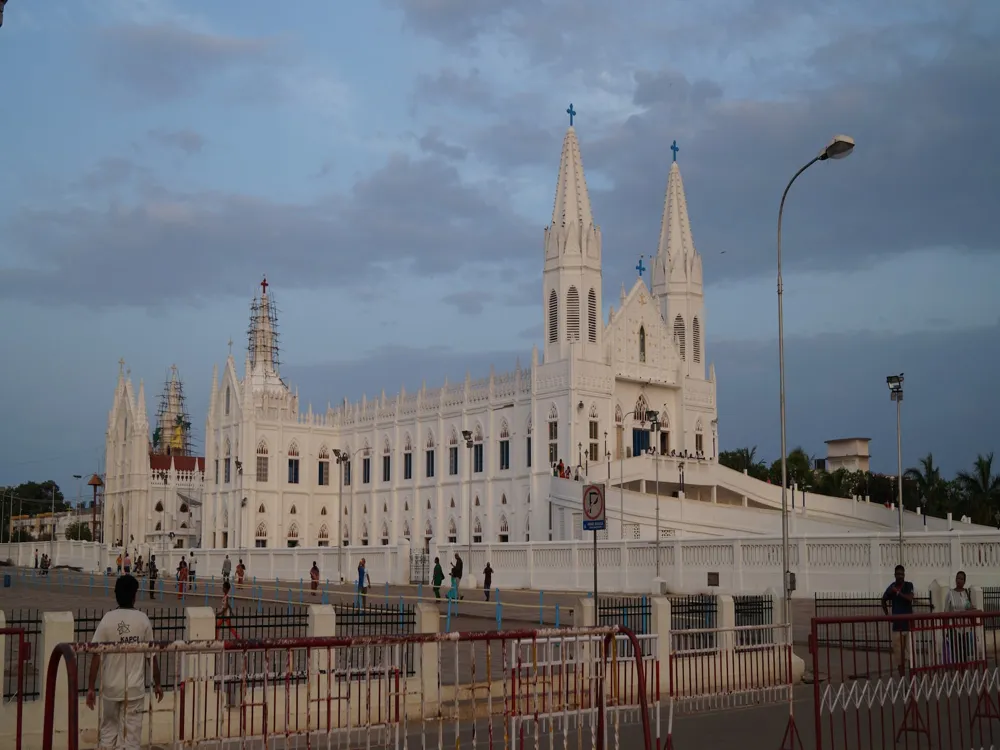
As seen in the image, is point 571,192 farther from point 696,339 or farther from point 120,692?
point 120,692

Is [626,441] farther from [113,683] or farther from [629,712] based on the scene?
[113,683]

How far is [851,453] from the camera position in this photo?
10638 centimetres

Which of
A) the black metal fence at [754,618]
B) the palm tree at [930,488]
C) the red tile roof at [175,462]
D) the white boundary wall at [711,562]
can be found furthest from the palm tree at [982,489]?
the red tile roof at [175,462]

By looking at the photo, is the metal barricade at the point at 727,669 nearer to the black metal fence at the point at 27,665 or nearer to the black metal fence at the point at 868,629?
the black metal fence at the point at 868,629

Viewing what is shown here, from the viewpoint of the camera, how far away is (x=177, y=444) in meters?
135

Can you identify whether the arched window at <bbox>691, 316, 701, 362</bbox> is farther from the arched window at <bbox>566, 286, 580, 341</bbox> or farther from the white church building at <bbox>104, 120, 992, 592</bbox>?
the arched window at <bbox>566, 286, 580, 341</bbox>

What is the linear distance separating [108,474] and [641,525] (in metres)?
59.6

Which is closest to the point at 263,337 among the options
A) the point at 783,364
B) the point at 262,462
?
the point at 262,462

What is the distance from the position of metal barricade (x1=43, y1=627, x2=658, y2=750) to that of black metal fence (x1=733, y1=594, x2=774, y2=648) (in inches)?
73.9

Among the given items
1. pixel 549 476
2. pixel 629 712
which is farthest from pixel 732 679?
pixel 549 476

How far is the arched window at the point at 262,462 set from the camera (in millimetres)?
79275

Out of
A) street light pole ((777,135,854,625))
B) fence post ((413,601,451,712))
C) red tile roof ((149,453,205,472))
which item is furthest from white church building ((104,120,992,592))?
fence post ((413,601,451,712))

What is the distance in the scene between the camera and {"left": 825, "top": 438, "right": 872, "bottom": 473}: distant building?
4166 inches

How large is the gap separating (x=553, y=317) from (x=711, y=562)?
26.9 m
